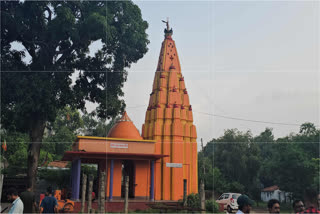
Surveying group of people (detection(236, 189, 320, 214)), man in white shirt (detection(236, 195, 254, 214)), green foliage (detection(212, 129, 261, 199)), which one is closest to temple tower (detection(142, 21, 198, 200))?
green foliage (detection(212, 129, 261, 199))

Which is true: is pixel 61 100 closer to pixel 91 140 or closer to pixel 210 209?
pixel 91 140

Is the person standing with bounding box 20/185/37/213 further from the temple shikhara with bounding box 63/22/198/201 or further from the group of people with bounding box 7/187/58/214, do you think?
the temple shikhara with bounding box 63/22/198/201

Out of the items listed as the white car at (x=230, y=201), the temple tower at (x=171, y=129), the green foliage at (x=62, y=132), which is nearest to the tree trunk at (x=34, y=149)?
the temple tower at (x=171, y=129)

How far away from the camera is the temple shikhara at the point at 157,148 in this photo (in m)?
21.2

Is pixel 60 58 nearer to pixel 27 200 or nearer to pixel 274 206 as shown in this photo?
pixel 27 200

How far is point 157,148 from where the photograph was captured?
24.5m

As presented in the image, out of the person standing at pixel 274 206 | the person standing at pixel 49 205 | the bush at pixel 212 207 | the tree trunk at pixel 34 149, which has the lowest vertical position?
the bush at pixel 212 207

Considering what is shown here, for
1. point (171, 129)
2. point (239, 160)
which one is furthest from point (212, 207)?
point (239, 160)

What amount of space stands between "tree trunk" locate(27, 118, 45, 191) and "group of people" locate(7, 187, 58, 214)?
1042 centimetres

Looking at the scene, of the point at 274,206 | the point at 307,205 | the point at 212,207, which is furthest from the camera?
the point at 212,207

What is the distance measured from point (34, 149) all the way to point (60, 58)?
6042mm

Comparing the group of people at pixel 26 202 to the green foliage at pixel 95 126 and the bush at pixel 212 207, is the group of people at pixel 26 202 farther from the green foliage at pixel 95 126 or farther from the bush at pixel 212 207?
the green foliage at pixel 95 126

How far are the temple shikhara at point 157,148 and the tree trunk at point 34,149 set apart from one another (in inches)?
90.7

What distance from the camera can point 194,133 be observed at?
25969 mm
